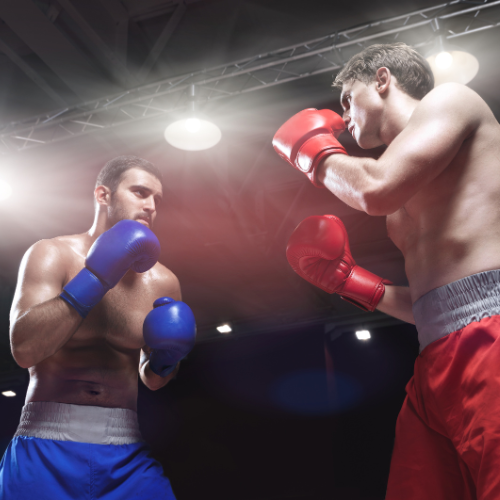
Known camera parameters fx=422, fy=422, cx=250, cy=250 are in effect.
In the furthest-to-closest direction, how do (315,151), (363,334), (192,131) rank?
(363,334) → (192,131) → (315,151)

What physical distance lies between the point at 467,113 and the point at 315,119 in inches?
16.8

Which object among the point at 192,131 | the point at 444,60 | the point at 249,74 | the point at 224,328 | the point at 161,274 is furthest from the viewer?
the point at 224,328

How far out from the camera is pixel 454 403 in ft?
3.02

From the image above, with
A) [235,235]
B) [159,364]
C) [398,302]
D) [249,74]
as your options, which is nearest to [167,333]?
[159,364]

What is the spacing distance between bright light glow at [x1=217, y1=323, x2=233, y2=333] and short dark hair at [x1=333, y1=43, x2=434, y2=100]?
20.7 feet

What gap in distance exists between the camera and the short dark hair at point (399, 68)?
1339 mm

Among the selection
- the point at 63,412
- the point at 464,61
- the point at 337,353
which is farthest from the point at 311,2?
the point at 337,353

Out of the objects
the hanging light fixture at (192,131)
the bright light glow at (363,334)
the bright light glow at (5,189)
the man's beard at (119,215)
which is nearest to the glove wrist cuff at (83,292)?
the man's beard at (119,215)

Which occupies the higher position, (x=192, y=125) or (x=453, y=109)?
(x=192, y=125)

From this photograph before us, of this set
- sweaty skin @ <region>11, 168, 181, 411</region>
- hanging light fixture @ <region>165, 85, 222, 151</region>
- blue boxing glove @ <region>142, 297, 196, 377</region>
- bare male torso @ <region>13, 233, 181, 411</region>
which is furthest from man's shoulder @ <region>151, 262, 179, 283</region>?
hanging light fixture @ <region>165, 85, 222, 151</region>

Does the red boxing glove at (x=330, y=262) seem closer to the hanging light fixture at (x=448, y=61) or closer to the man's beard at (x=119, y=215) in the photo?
the man's beard at (x=119, y=215)

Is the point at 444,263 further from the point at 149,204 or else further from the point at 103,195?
the point at 103,195

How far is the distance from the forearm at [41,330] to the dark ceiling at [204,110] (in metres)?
2.45

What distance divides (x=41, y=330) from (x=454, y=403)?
1160 mm
